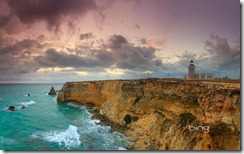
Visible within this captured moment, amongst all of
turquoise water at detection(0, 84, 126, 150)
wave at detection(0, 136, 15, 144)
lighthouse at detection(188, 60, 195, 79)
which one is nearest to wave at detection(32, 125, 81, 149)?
turquoise water at detection(0, 84, 126, 150)

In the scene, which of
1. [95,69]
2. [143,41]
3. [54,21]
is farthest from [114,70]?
[54,21]

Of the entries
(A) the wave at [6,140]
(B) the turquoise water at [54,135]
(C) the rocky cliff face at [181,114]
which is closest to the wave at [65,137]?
(B) the turquoise water at [54,135]

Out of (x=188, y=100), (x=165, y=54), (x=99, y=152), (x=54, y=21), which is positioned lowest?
(x=99, y=152)

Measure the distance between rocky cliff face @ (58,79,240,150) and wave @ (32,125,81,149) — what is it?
1900 millimetres

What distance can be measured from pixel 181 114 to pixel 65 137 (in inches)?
152

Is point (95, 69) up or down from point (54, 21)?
down

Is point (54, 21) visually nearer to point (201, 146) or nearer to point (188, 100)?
point (188, 100)

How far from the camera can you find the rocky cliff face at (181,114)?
6.83 metres

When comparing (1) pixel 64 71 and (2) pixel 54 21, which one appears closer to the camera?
(2) pixel 54 21

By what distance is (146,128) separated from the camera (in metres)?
9.55

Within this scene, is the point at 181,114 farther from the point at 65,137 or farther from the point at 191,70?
the point at 65,137

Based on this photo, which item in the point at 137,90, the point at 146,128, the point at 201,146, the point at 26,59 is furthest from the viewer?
the point at 137,90

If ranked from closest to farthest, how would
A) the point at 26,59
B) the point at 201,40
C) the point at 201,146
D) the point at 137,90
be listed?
the point at 201,146 < the point at 201,40 < the point at 26,59 < the point at 137,90

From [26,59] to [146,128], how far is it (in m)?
4.90
